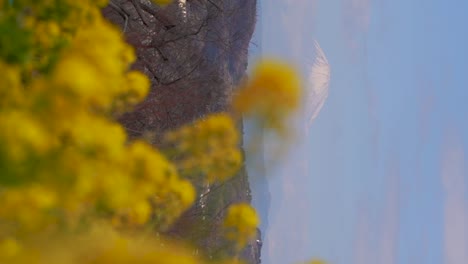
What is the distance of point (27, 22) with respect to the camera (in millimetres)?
1580

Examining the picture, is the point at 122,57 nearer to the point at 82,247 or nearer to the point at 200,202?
the point at 82,247

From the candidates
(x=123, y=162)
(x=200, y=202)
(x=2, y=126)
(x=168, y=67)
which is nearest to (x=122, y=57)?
(x=123, y=162)

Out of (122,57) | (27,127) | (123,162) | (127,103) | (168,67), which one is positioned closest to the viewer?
(27,127)

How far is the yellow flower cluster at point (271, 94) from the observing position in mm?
1382

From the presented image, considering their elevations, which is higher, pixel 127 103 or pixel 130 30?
pixel 130 30

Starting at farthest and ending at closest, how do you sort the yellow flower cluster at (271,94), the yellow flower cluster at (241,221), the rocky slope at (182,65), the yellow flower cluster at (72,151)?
the rocky slope at (182,65)
the yellow flower cluster at (241,221)
the yellow flower cluster at (271,94)
the yellow flower cluster at (72,151)

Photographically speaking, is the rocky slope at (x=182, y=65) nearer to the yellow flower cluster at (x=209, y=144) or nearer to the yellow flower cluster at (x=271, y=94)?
the yellow flower cluster at (x=209, y=144)

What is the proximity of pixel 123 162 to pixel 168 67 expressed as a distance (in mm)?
4846

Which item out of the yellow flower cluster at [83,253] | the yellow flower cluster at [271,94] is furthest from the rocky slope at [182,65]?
the yellow flower cluster at [83,253]

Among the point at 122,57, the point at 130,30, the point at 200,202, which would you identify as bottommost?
the point at 122,57

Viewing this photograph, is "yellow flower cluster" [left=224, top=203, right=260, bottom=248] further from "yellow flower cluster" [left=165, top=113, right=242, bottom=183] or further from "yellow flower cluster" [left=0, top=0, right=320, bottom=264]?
"yellow flower cluster" [left=0, top=0, right=320, bottom=264]

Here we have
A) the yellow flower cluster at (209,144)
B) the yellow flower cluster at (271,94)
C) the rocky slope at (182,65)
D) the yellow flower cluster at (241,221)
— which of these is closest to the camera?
the yellow flower cluster at (271,94)

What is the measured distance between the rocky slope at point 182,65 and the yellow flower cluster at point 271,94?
3.29m

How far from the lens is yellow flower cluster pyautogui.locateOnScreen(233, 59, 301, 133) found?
1382 millimetres
